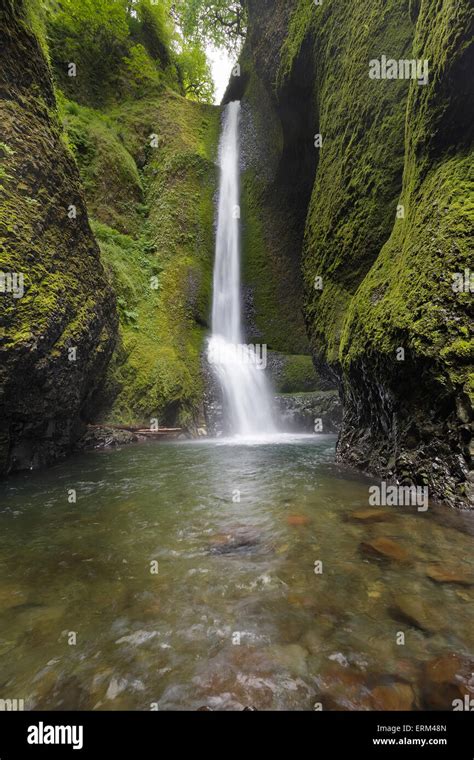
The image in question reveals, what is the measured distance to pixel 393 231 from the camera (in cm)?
655

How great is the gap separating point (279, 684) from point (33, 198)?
764 centimetres

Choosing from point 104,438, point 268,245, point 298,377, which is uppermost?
point 268,245

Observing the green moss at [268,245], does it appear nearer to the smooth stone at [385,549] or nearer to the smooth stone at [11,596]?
the smooth stone at [385,549]

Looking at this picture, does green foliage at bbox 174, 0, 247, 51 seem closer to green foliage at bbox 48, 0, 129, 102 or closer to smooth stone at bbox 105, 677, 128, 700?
green foliage at bbox 48, 0, 129, 102

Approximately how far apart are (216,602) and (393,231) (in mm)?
6534

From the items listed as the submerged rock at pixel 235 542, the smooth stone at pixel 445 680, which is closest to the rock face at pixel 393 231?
the submerged rock at pixel 235 542

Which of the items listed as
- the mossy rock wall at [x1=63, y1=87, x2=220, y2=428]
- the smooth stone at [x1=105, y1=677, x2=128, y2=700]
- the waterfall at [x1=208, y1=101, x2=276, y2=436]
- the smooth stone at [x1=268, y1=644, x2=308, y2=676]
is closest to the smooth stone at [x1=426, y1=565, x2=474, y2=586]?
the smooth stone at [x1=268, y1=644, x2=308, y2=676]

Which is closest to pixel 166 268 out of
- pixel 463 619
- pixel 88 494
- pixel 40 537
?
pixel 88 494

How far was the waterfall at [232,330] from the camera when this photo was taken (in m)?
15.2

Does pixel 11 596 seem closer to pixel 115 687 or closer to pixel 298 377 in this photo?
pixel 115 687

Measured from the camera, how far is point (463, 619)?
2.09 meters

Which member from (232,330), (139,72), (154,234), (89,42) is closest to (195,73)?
(139,72)

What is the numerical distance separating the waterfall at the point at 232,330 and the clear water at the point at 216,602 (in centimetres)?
1038

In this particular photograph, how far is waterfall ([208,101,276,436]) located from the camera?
15.2 metres
